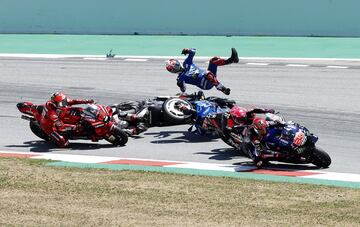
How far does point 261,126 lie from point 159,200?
3566mm

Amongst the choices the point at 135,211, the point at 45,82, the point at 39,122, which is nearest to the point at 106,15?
the point at 45,82

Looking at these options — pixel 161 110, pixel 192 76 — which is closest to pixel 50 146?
pixel 161 110

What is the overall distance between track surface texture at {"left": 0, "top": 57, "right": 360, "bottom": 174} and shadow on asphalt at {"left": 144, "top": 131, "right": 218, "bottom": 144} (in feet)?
0.07

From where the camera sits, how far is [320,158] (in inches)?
593

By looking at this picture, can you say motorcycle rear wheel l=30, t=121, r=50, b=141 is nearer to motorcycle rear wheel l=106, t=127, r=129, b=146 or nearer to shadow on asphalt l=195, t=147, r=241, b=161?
motorcycle rear wheel l=106, t=127, r=129, b=146

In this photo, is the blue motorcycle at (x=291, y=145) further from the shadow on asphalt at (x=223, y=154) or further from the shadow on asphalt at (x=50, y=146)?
the shadow on asphalt at (x=50, y=146)

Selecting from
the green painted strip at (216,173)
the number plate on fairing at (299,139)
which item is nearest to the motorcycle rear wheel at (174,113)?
the green painted strip at (216,173)

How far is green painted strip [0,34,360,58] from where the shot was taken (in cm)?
3591

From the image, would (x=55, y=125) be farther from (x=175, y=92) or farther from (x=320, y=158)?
(x=175, y=92)

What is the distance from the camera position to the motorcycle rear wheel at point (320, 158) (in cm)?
1505

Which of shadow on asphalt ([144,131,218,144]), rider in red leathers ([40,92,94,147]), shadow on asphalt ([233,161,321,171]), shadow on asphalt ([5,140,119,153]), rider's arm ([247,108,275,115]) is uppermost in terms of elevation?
rider's arm ([247,108,275,115])

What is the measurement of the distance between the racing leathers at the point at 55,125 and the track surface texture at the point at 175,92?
0.76 ft

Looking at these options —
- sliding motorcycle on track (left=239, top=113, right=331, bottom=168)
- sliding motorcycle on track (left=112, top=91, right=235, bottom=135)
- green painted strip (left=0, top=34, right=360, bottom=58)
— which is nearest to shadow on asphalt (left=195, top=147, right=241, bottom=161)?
sliding motorcycle on track (left=239, top=113, right=331, bottom=168)

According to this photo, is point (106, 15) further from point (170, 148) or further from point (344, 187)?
point (344, 187)
